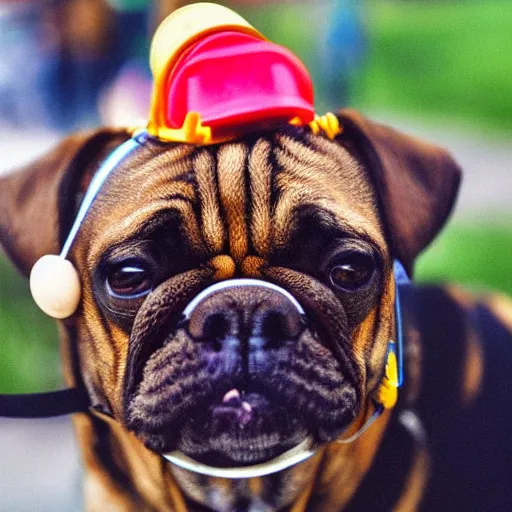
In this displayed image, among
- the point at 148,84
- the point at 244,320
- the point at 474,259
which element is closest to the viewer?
the point at 244,320

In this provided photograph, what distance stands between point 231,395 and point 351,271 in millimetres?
184

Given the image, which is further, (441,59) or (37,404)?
(441,59)

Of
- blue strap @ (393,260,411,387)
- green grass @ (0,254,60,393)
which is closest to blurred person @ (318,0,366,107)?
blue strap @ (393,260,411,387)

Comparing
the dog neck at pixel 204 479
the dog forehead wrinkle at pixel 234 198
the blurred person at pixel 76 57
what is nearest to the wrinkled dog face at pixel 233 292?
the dog forehead wrinkle at pixel 234 198

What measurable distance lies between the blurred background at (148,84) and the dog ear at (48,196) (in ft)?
0.33

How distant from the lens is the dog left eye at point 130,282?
65 cm

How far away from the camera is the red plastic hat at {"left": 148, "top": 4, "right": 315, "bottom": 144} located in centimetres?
61

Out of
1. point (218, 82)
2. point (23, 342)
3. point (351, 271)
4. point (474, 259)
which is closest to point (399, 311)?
point (351, 271)

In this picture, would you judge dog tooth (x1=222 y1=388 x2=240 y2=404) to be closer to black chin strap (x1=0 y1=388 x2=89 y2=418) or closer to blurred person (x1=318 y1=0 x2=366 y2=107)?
black chin strap (x1=0 y1=388 x2=89 y2=418)

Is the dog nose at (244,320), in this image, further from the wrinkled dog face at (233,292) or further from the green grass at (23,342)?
the green grass at (23,342)

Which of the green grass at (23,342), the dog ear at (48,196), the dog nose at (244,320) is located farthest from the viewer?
the green grass at (23,342)

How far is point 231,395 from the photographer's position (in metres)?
0.61

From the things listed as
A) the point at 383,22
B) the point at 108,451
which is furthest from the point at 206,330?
the point at 383,22

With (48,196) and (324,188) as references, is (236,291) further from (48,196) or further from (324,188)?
(48,196)
